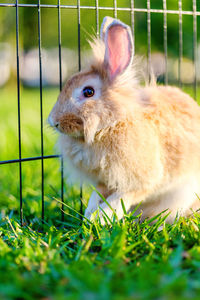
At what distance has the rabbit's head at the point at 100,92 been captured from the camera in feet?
7.97

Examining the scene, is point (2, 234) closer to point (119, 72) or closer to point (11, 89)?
point (119, 72)

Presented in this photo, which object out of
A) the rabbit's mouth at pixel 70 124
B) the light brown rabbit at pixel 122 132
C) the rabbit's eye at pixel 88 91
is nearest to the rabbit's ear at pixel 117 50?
the light brown rabbit at pixel 122 132

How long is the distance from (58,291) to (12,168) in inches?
115

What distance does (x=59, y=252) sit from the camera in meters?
1.99

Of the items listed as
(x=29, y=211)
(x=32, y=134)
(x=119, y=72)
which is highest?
(x=119, y=72)

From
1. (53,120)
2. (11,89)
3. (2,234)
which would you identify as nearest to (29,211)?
(2,234)

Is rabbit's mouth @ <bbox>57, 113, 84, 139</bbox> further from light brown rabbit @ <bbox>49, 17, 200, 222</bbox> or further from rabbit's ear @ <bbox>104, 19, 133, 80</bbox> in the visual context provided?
rabbit's ear @ <bbox>104, 19, 133, 80</bbox>

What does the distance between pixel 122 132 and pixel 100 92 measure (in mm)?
282

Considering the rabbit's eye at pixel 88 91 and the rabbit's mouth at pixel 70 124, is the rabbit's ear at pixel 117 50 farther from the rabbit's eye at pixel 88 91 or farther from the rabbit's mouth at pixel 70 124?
the rabbit's mouth at pixel 70 124

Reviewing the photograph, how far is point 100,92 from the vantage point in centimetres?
252

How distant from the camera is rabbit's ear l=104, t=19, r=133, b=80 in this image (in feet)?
8.16

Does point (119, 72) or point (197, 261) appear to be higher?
point (119, 72)

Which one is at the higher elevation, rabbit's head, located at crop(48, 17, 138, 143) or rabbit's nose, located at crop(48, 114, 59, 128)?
rabbit's head, located at crop(48, 17, 138, 143)

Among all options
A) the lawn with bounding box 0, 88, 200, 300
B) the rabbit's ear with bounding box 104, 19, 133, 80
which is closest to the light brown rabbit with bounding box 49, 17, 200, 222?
the rabbit's ear with bounding box 104, 19, 133, 80
